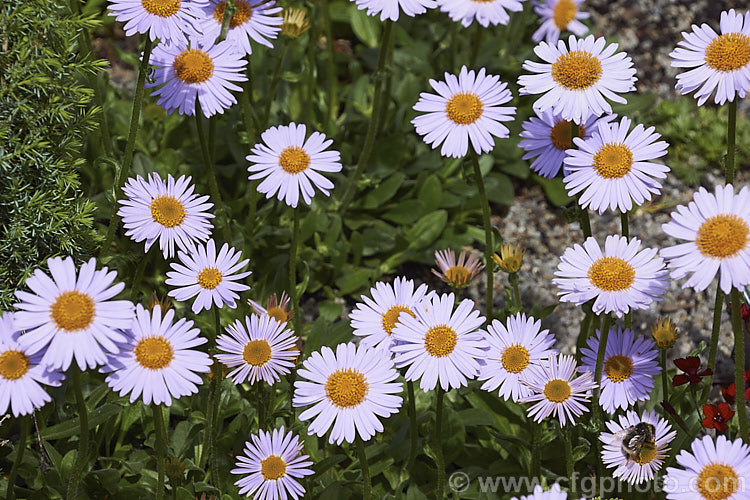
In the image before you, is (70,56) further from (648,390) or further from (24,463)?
(648,390)

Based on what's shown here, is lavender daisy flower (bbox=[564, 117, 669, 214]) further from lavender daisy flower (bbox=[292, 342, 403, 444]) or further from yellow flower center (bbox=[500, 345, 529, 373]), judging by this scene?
lavender daisy flower (bbox=[292, 342, 403, 444])

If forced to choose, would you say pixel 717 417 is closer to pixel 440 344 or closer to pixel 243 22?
pixel 440 344

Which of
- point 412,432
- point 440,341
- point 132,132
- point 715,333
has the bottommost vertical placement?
point 412,432

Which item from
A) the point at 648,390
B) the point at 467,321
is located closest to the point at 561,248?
the point at 648,390

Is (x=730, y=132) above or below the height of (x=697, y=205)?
above

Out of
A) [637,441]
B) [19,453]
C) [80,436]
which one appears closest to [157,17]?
[80,436]

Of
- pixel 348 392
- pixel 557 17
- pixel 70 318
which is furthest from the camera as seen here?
pixel 557 17

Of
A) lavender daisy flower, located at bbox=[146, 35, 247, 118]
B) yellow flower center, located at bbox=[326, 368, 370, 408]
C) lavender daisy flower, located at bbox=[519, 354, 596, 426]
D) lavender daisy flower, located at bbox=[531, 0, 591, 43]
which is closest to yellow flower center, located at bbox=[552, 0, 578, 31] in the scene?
lavender daisy flower, located at bbox=[531, 0, 591, 43]

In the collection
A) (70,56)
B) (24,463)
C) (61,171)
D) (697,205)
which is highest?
(70,56)
